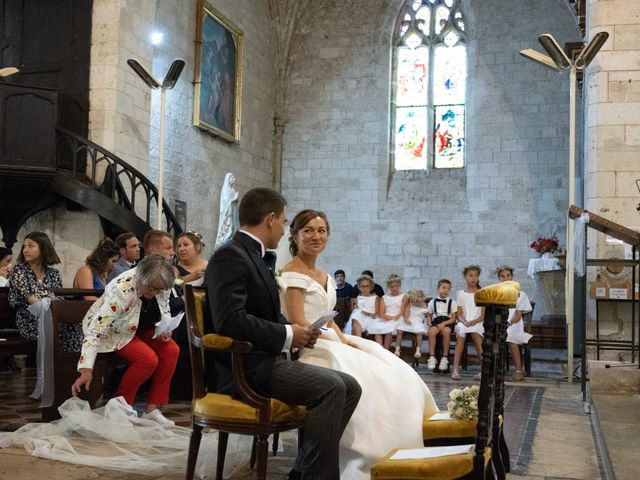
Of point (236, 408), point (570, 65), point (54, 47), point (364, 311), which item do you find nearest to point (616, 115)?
point (570, 65)

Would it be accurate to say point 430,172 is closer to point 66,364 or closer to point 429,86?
point 429,86

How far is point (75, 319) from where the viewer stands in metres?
4.72

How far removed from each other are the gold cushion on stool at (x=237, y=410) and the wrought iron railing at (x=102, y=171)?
6.24m

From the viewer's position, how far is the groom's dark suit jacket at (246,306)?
113 inches

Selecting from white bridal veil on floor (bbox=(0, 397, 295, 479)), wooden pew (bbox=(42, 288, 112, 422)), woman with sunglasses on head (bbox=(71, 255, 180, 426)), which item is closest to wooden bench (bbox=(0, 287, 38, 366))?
wooden pew (bbox=(42, 288, 112, 422))

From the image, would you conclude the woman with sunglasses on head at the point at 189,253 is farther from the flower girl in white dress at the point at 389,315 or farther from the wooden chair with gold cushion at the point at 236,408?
the flower girl in white dress at the point at 389,315

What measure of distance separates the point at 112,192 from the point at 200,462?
595cm

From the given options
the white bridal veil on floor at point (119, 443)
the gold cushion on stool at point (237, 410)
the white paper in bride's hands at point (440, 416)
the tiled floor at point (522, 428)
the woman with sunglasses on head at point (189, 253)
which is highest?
the woman with sunglasses on head at point (189, 253)

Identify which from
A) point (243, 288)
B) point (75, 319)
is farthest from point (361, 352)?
point (75, 319)

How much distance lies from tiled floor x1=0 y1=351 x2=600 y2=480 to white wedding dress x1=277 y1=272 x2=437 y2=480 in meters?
0.53

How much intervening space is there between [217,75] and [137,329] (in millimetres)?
8661

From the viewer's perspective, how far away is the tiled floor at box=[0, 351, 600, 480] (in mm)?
3568

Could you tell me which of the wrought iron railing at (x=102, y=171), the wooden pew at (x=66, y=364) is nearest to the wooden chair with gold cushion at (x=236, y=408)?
the wooden pew at (x=66, y=364)

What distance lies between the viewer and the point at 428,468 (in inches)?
97.9
